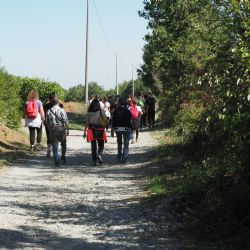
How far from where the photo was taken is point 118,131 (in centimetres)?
1453

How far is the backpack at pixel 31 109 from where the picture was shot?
52.3 ft

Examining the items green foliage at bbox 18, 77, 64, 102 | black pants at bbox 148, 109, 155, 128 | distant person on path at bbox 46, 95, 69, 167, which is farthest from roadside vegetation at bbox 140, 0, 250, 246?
green foliage at bbox 18, 77, 64, 102

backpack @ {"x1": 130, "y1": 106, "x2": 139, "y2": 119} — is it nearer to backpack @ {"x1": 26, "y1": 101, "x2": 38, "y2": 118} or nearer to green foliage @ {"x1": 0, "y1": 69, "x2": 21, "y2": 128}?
backpack @ {"x1": 26, "y1": 101, "x2": 38, "y2": 118}

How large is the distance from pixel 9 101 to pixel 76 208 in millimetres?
11999

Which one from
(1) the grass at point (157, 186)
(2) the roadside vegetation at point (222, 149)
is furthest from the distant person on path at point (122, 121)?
(1) the grass at point (157, 186)

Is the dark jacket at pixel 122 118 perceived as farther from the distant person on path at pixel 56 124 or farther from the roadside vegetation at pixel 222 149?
the roadside vegetation at pixel 222 149

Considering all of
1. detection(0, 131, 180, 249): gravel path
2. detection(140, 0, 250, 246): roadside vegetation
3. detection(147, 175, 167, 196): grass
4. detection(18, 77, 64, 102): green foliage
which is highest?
detection(18, 77, 64, 102): green foliage

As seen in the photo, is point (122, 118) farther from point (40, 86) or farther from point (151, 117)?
point (40, 86)

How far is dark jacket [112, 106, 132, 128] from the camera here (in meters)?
14.5

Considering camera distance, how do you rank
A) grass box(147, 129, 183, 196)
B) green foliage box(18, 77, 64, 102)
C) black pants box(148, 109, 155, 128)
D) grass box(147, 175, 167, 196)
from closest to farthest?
grass box(147, 175, 167, 196) → grass box(147, 129, 183, 196) → black pants box(148, 109, 155, 128) → green foliage box(18, 77, 64, 102)

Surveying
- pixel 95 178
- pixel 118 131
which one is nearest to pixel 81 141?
pixel 118 131

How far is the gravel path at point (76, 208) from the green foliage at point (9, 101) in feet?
16.8

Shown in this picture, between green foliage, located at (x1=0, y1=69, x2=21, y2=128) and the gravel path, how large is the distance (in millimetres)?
5109

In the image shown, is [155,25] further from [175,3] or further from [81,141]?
[81,141]
